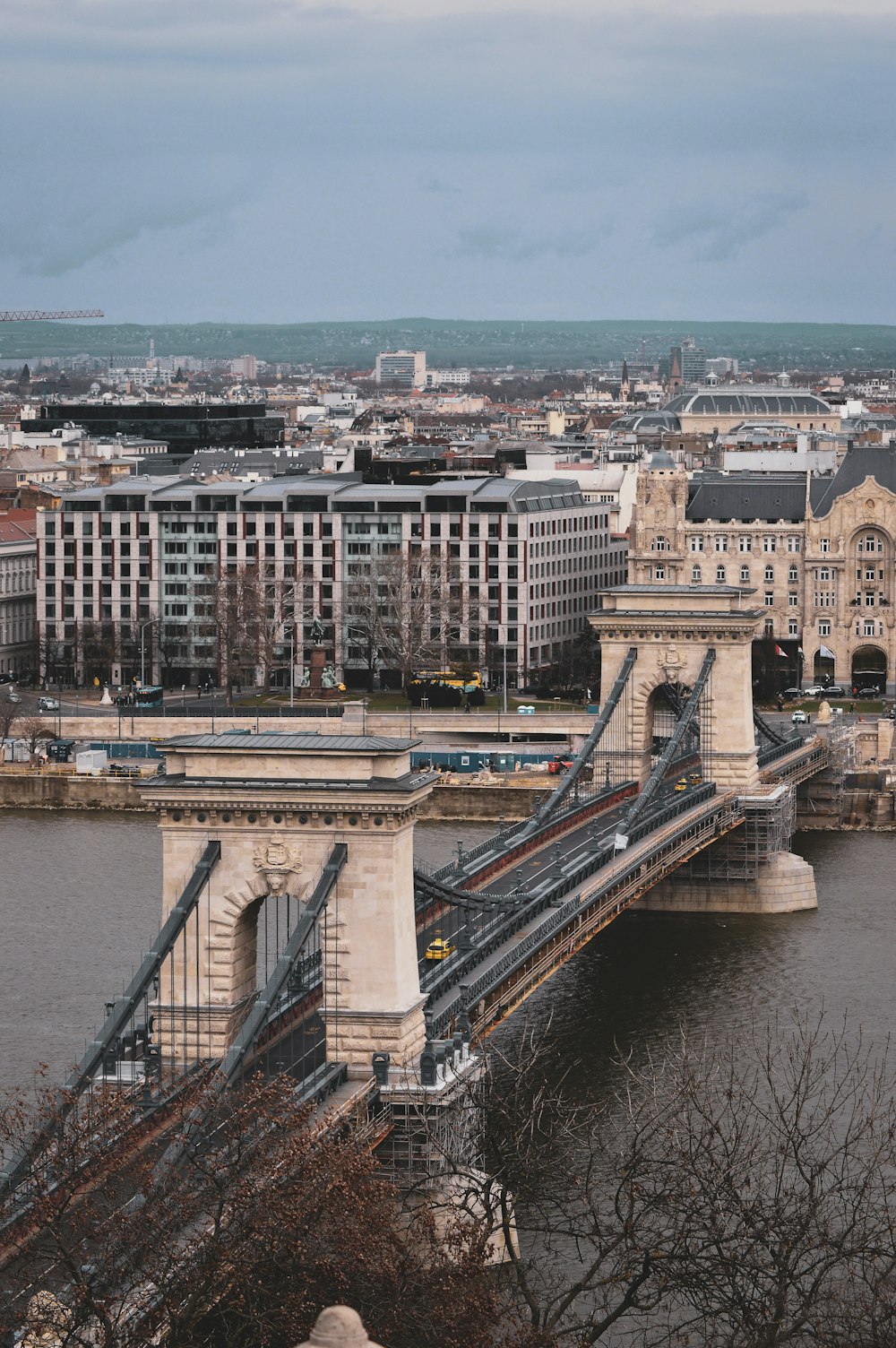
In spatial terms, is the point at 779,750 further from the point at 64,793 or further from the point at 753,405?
the point at 753,405

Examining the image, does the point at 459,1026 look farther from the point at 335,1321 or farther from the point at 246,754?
the point at 335,1321

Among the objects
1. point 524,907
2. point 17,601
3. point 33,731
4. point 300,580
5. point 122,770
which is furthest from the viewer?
point 17,601

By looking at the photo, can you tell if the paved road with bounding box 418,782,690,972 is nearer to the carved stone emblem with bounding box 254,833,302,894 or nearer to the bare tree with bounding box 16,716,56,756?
the carved stone emblem with bounding box 254,833,302,894

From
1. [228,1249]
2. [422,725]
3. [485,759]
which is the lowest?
[485,759]

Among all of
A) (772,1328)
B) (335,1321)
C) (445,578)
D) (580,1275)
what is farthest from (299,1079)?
(445,578)

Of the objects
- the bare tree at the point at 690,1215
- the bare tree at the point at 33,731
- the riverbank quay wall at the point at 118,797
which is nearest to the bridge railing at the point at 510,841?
the bare tree at the point at 690,1215

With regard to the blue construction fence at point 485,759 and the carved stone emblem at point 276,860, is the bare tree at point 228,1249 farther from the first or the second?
the blue construction fence at point 485,759

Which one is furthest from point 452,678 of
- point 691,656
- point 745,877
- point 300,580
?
point 745,877
